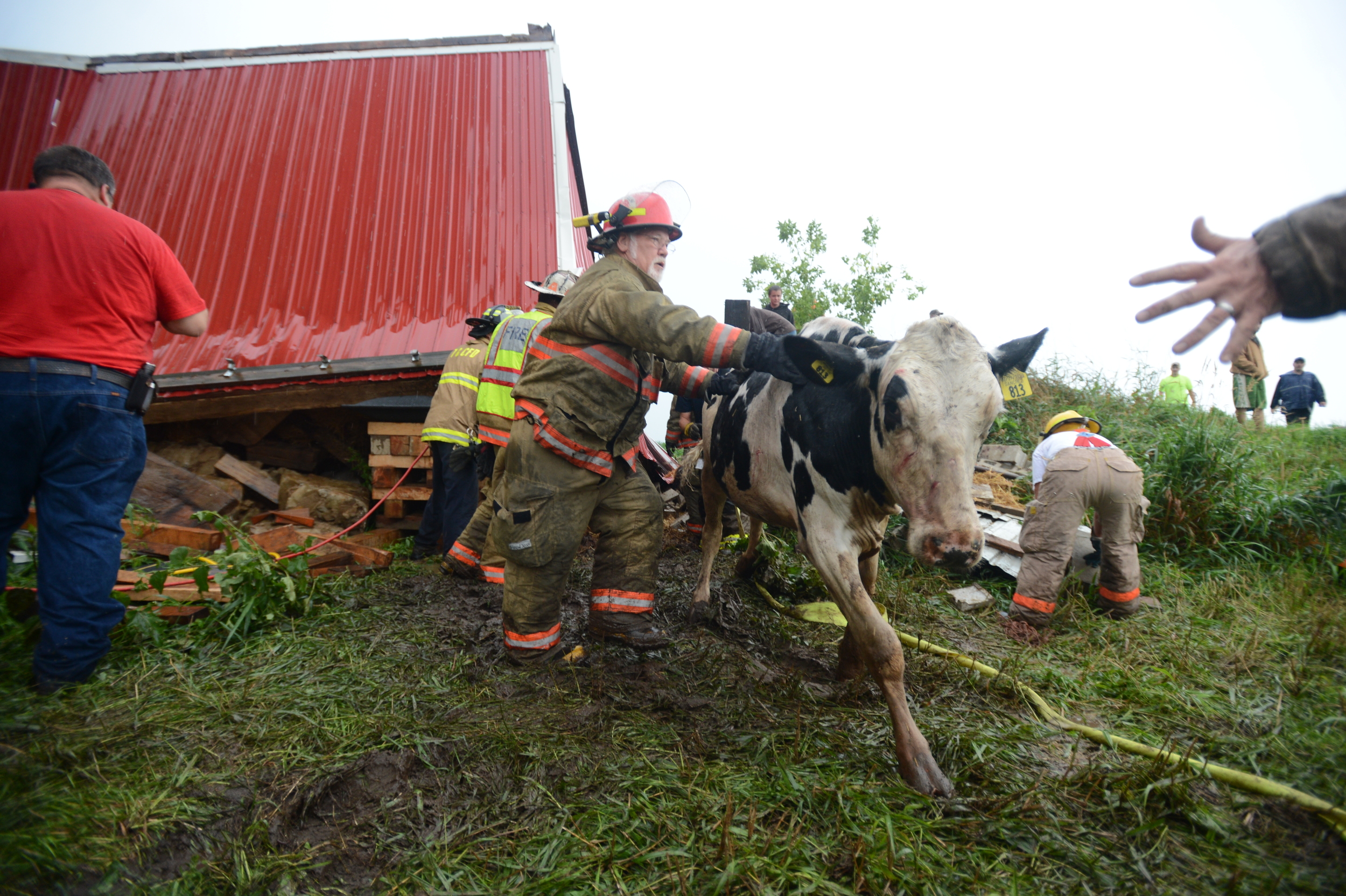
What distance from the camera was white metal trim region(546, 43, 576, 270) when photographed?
7.80 m

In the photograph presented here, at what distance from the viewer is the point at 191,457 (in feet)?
19.1

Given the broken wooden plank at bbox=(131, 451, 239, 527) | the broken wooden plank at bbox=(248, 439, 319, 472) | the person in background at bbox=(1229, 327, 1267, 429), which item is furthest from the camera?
the person in background at bbox=(1229, 327, 1267, 429)

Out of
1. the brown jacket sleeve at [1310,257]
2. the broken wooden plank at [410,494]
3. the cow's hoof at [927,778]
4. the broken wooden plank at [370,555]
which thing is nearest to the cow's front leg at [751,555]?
the cow's hoof at [927,778]

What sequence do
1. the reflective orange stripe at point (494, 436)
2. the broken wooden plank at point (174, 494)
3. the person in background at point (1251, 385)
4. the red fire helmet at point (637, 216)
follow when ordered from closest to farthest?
the red fire helmet at point (637, 216) → the reflective orange stripe at point (494, 436) → the broken wooden plank at point (174, 494) → the person in background at point (1251, 385)

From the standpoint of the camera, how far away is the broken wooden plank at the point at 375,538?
17.3 ft

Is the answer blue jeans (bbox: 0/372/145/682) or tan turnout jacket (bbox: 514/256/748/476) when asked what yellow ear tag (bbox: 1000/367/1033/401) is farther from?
blue jeans (bbox: 0/372/145/682)

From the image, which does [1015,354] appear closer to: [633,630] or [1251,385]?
[633,630]

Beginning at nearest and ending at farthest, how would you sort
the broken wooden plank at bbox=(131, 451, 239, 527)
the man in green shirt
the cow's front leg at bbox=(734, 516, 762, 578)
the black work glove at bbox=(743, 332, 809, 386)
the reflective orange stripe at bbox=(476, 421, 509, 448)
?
1. the black work glove at bbox=(743, 332, 809, 386)
2. the reflective orange stripe at bbox=(476, 421, 509, 448)
3. the cow's front leg at bbox=(734, 516, 762, 578)
4. the broken wooden plank at bbox=(131, 451, 239, 527)
5. the man in green shirt

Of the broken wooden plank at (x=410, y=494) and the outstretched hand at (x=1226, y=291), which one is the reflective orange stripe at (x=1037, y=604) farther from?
the broken wooden plank at (x=410, y=494)

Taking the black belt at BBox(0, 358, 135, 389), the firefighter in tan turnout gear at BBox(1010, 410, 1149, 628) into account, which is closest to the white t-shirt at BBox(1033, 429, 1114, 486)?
the firefighter in tan turnout gear at BBox(1010, 410, 1149, 628)

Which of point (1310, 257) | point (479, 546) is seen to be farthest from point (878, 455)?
point (479, 546)

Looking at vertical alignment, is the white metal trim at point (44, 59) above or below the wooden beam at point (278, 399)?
above

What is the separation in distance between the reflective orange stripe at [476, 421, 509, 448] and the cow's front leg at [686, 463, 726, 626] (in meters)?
1.42

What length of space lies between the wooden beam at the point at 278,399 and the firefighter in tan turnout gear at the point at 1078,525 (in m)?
5.14
